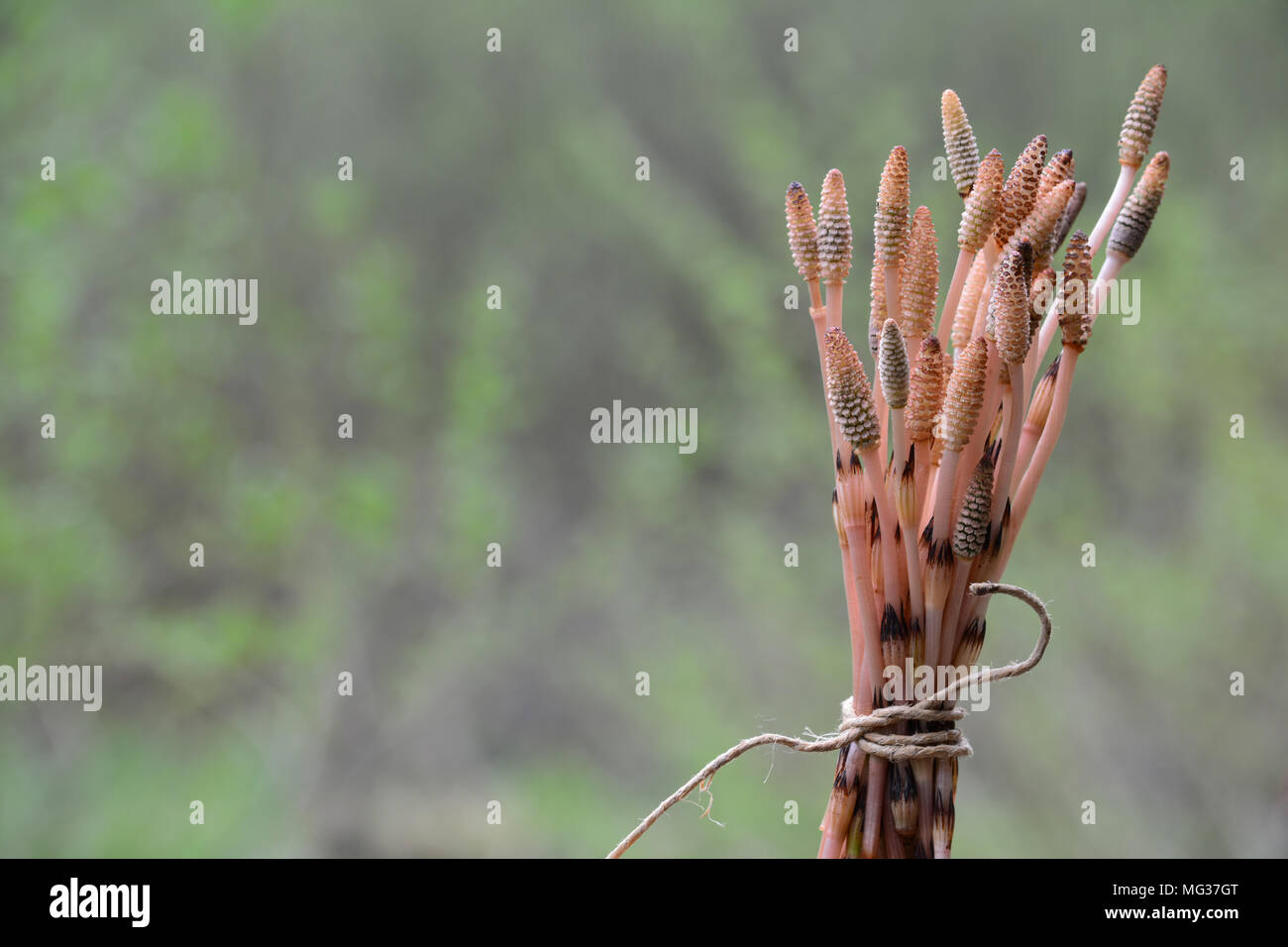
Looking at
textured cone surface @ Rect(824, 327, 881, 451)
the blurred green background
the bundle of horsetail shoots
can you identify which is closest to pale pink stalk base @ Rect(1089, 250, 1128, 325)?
the bundle of horsetail shoots

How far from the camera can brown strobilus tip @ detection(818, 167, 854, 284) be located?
43cm

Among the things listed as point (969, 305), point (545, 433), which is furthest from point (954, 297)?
point (545, 433)

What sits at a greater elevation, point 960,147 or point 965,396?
point 960,147

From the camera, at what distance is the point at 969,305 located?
438 millimetres

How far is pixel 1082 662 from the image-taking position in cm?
139

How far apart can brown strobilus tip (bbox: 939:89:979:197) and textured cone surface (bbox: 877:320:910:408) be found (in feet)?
0.29

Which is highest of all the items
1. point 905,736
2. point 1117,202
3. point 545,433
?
point 545,433

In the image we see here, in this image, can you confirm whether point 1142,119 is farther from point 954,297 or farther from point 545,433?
point 545,433

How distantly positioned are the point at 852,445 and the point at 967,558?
0.21ft

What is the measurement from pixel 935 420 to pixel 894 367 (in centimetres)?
4

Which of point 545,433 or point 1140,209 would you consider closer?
point 1140,209

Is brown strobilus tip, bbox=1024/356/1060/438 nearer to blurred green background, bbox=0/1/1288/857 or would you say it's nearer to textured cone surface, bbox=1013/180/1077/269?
textured cone surface, bbox=1013/180/1077/269
